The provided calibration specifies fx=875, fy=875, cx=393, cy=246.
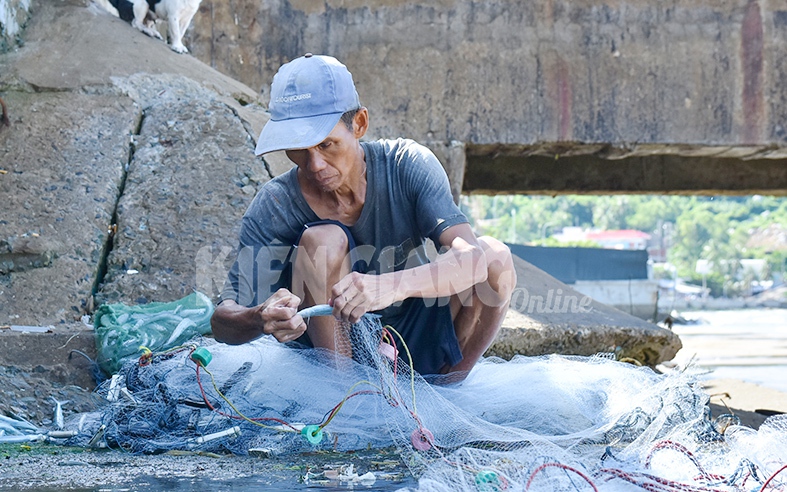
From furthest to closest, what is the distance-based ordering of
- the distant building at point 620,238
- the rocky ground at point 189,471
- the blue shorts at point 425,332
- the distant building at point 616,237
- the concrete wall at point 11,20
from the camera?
1. the distant building at point 620,238
2. the distant building at point 616,237
3. the concrete wall at point 11,20
4. the blue shorts at point 425,332
5. the rocky ground at point 189,471

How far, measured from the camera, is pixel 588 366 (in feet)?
9.91

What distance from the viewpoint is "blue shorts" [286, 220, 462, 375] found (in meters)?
2.79

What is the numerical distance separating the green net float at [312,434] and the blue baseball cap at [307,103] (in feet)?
2.60

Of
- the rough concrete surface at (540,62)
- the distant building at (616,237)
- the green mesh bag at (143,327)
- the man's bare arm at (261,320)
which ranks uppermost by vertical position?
the rough concrete surface at (540,62)

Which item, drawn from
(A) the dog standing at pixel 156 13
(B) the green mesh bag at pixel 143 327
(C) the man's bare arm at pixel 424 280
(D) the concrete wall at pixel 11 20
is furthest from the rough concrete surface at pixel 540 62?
(C) the man's bare arm at pixel 424 280

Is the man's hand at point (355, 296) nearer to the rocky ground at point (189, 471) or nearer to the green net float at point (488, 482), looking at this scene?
the rocky ground at point (189, 471)

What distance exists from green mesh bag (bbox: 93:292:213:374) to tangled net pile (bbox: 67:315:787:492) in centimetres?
33

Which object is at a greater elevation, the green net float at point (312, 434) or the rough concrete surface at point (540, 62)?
the rough concrete surface at point (540, 62)

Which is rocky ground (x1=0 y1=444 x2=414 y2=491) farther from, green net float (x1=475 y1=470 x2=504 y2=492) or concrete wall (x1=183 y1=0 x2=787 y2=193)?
concrete wall (x1=183 y1=0 x2=787 y2=193)

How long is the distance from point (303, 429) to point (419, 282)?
0.51 m

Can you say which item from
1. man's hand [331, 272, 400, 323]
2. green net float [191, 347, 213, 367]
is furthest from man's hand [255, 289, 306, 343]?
green net float [191, 347, 213, 367]

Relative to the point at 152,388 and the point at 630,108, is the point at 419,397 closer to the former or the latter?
the point at 152,388

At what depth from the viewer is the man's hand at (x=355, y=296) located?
89.1 inches

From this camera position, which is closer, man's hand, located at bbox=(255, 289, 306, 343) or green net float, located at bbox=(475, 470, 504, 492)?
green net float, located at bbox=(475, 470, 504, 492)
